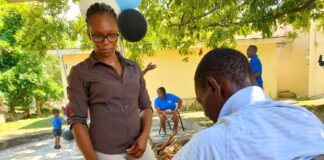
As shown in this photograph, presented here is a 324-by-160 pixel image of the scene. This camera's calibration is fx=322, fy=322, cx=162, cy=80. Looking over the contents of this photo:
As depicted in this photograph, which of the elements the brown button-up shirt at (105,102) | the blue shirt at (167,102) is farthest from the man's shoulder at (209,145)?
the blue shirt at (167,102)

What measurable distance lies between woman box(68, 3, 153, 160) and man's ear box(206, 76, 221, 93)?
2.98 feet

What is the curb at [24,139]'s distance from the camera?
8172mm

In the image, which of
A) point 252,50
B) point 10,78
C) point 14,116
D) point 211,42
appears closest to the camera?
point 252,50

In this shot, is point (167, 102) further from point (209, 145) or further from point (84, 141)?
point (209, 145)

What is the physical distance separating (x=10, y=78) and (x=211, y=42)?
425 inches

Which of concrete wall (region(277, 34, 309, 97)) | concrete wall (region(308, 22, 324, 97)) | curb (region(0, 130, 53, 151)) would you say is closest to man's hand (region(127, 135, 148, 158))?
curb (region(0, 130, 53, 151))

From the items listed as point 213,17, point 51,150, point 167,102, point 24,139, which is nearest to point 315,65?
point 213,17

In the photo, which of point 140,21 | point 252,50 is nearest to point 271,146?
point 140,21

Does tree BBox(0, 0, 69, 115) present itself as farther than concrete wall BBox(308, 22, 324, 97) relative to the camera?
Yes

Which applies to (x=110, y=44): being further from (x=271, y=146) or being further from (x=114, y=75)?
(x=271, y=146)

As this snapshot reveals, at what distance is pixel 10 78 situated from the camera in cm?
1469

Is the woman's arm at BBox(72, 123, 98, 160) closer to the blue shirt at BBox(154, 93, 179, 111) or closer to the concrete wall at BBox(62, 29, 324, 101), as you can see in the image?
the blue shirt at BBox(154, 93, 179, 111)

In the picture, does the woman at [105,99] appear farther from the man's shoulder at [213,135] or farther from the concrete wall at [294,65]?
the concrete wall at [294,65]

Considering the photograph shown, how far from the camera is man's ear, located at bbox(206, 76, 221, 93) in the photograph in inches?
37.4
